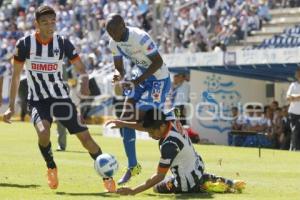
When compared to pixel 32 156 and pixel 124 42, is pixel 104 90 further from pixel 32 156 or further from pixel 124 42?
pixel 124 42

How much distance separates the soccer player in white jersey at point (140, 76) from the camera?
1204cm

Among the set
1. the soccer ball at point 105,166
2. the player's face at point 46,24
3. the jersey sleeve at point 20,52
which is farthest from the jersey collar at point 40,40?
the soccer ball at point 105,166

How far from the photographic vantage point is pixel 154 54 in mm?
12141

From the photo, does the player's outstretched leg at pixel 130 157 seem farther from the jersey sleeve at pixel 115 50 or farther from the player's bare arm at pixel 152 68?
the jersey sleeve at pixel 115 50

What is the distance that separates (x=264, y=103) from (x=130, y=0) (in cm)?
1375

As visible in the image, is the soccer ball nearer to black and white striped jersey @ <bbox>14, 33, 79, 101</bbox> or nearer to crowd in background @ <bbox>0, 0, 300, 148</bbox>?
black and white striped jersey @ <bbox>14, 33, 79, 101</bbox>

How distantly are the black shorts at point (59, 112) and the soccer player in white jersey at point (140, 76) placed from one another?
0.91 meters

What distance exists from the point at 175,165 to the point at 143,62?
6.95 feet

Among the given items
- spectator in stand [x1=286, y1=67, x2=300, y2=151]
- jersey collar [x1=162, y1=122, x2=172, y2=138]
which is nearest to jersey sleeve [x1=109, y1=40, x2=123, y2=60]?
jersey collar [x1=162, y1=122, x2=172, y2=138]

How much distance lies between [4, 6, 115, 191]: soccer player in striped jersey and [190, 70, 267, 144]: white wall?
16012mm

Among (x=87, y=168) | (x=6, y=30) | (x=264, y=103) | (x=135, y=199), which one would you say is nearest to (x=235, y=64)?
(x=264, y=103)

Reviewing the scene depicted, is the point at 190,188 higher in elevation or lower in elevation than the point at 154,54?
lower

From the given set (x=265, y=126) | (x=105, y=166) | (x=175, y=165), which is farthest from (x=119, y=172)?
(x=265, y=126)

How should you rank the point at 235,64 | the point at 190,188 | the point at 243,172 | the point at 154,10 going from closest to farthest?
the point at 190,188 < the point at 243,172 < the point at 235,64 < the point at 154,10
